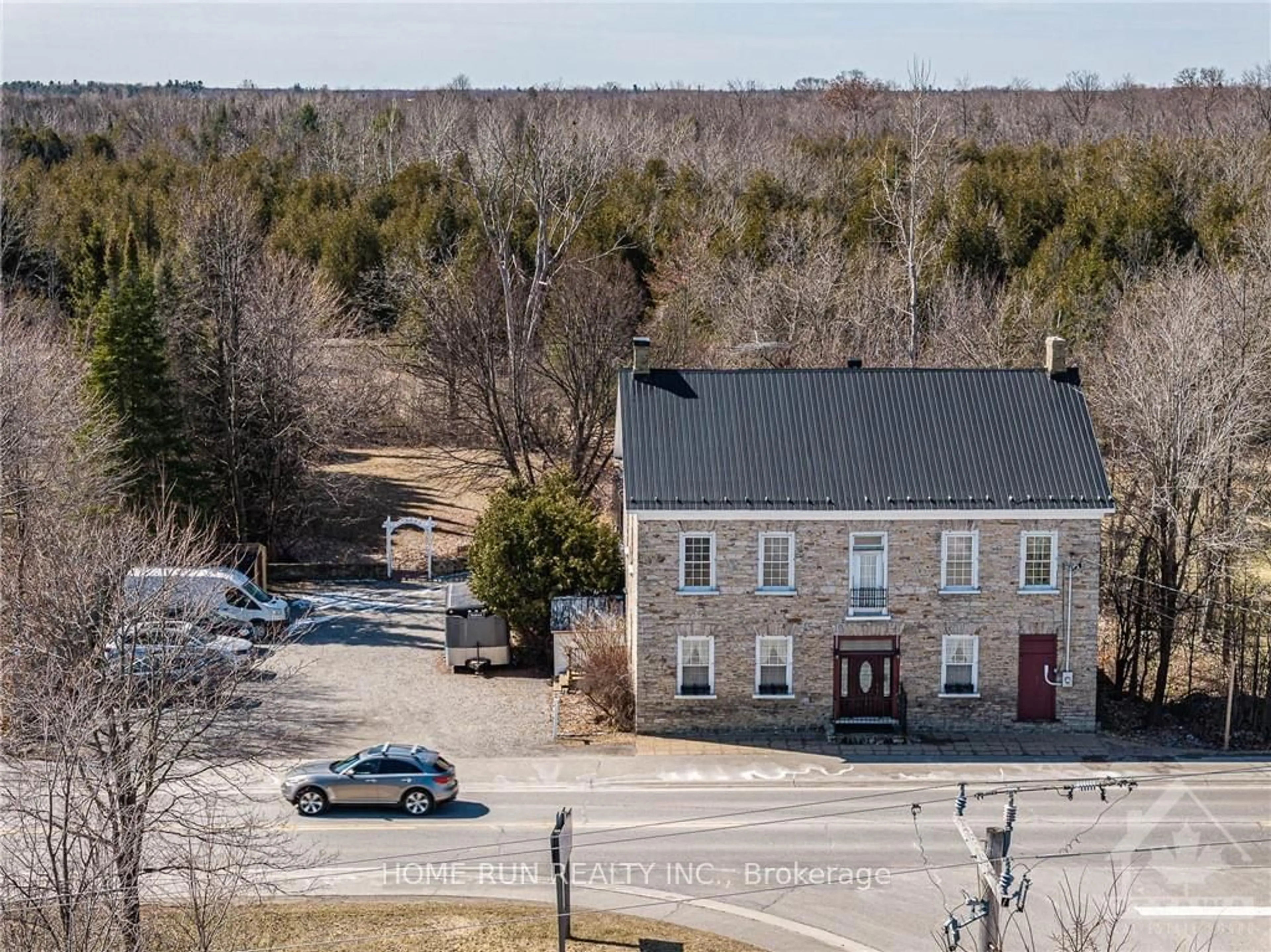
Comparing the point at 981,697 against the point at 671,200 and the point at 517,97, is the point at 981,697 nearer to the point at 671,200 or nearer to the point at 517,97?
the point at 671,200

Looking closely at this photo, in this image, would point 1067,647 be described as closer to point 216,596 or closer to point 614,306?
point 216,596

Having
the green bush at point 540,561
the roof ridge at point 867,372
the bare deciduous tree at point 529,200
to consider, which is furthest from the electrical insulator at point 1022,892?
the bare deciduous tree at point 529,200

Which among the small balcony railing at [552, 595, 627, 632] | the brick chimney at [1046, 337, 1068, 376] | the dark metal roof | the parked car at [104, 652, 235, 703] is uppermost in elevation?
the brick chimney at [1046, 337, 1068, 376]

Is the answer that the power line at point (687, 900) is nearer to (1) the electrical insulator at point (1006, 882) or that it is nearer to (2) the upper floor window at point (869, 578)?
(2) the upper floor window at point (869, 578)

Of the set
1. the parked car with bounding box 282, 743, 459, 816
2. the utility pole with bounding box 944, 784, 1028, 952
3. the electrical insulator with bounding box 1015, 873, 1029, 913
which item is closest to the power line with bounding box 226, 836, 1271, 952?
the parked car with bounding box 282, 743, 459, 816

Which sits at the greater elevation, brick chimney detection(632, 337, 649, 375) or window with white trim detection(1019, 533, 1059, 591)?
brick chimney detection(632, 337, 649, 375)

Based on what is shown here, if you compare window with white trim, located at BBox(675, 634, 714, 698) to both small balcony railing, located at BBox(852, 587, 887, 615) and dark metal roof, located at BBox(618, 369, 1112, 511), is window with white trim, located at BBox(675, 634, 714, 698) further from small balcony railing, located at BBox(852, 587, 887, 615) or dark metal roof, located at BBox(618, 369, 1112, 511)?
small balcony railing, located at BBox(852, 587, 887, 615)
